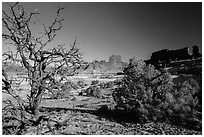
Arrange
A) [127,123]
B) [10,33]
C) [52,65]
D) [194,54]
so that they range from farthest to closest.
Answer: [194,54] < [127,123] < [52,65] < [10,33]

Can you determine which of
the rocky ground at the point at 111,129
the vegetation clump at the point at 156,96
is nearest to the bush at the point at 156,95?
the vegetation clump at the point at 156,96

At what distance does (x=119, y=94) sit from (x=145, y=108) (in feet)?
6.69

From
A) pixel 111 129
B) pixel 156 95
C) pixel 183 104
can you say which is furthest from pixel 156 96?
pixel 111 129

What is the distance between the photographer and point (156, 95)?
12.5 m

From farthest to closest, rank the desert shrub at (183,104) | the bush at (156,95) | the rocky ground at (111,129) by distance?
1. the bush at (156,95)
2. the desert shrub at (183,104)
3. the rocky ground at (111,129)

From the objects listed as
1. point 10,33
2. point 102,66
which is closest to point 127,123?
point 102,66

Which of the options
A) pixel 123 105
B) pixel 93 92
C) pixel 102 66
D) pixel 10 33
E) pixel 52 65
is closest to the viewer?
pixel 10 33

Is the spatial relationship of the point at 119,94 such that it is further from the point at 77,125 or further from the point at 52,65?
the point at 52,65

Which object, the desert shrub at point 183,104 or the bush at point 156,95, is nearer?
the desert shrub at point 183,104

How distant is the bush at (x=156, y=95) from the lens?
12109 mm

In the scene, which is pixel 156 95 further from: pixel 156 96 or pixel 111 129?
pixel 111 129

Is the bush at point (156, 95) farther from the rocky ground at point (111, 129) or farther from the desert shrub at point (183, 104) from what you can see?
the rocky ground at point (111, 129)

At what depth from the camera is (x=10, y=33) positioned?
826 cm

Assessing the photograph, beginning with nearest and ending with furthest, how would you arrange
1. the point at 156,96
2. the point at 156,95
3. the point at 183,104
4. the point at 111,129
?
the point at 111,129, the point at 183,104, the point at 156,96, the point at 156,95
